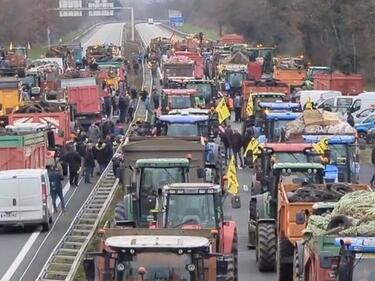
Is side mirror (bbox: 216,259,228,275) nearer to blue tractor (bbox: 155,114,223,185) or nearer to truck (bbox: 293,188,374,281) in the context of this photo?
truck (bbox: 293,188,374,281)

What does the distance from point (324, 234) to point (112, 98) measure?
44046 mm

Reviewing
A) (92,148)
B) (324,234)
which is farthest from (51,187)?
(324,234)

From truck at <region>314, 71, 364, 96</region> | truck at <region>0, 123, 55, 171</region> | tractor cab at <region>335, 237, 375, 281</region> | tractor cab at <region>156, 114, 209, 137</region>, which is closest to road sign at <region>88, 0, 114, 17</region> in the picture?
truck at <region>314, 71, 364, 96</region>

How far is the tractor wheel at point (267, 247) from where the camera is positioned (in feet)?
77.6

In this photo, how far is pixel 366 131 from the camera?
50344 mm

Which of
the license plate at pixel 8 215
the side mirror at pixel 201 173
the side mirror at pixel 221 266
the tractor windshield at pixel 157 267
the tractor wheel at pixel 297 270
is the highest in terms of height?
the tractor windshield at pixel 157 267

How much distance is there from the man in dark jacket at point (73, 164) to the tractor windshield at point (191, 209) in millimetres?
18189

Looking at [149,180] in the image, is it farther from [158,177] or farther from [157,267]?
[157,267]

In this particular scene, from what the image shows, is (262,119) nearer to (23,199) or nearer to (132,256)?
(23,199)

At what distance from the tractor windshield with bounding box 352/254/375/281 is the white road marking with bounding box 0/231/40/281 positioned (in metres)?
11.6

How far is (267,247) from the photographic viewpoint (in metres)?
23.8

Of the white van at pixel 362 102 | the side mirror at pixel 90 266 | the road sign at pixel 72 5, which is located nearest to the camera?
the side mirror at pixel 90 266

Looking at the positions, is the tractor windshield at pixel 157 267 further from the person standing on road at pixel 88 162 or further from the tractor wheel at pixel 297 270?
→ the person standing on road at pixel 88 162

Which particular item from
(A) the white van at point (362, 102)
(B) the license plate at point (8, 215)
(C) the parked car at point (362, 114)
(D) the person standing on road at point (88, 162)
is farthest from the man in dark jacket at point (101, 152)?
(A) the white van at point (362, 102)
